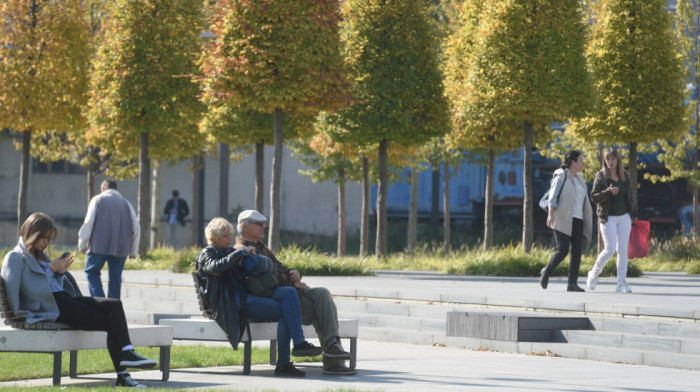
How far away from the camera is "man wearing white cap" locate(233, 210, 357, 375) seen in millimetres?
9984

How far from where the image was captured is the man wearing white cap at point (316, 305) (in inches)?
393

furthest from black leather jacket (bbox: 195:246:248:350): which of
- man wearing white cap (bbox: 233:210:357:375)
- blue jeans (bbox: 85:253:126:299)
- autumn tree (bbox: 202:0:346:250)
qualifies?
autumn tree (bbox: 202:0:346:250)

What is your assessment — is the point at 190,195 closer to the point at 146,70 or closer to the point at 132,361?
the point at 146,70

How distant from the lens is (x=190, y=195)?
43031 millimetres

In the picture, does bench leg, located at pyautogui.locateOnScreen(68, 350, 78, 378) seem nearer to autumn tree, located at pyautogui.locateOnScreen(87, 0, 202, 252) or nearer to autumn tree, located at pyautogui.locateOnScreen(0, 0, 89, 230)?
autumn tree, located at pyautogui.locateOnScreen(87, 0, 202, 252)

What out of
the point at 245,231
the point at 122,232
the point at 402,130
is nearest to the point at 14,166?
the point at 402,130

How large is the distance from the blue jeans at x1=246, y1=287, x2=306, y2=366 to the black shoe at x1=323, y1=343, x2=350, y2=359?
0.78ft

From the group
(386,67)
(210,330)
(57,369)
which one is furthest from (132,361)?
(386,67)

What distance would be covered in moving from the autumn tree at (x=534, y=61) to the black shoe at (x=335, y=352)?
524 inches

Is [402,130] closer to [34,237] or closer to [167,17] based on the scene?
[167,17]

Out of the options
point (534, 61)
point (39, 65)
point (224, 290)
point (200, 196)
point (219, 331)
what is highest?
point (534, 61)

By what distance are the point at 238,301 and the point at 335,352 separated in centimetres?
98

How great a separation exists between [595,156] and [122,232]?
18.6 metres

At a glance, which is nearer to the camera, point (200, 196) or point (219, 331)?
point (219, 331)
